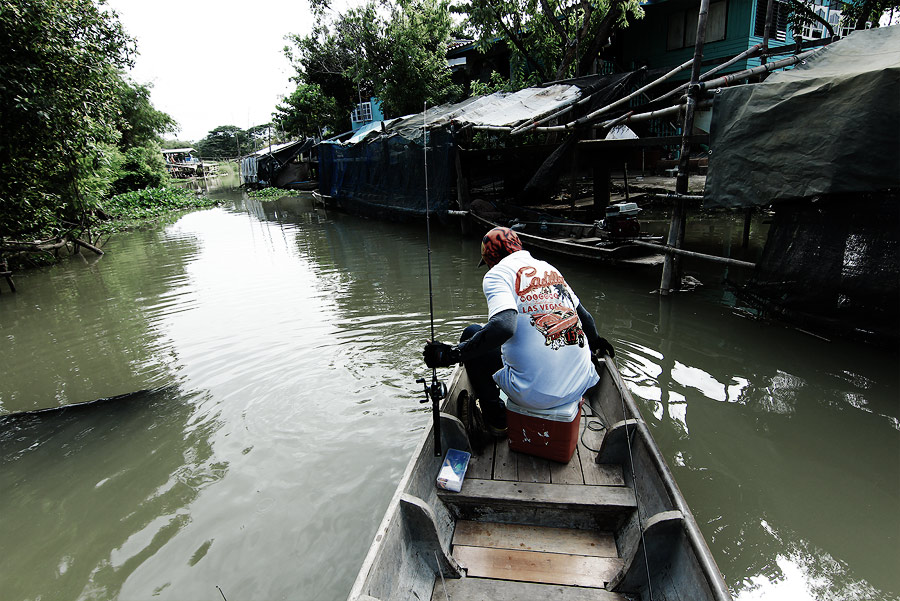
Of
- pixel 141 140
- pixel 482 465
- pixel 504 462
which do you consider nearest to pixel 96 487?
pixel 482 465

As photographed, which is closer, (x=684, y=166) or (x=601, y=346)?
(x=601, y=346)

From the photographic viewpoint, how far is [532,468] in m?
3.23

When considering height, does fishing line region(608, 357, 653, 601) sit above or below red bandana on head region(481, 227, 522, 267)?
below

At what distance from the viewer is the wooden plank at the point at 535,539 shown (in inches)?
106

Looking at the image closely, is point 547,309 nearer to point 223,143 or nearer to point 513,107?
point 513,107

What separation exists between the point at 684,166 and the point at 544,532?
21.1 feet

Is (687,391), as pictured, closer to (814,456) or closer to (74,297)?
(814,456)

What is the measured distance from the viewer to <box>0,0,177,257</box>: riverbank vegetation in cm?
Result: 859

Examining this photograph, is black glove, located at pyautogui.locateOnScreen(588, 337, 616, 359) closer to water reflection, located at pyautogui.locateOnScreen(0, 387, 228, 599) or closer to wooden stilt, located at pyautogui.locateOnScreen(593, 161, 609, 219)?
water reflection, located at pyautogui.locateOnScreen(0, 387, 228, 599)

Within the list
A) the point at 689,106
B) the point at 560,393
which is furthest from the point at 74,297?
the point at 689,106

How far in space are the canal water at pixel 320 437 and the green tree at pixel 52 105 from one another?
11.7 ft

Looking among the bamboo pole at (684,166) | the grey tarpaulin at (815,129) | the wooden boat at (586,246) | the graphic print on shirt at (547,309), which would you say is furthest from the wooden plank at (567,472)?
the wooden boat at (586,246)

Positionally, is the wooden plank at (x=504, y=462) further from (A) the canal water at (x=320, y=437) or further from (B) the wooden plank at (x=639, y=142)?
(B) the wooden plank at (x=639, y=142)

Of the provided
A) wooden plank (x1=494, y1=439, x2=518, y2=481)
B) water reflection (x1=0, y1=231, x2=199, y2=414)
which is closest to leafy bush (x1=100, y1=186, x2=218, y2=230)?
water reflection (x1=0, y1=231, x2=199, y2=414)
